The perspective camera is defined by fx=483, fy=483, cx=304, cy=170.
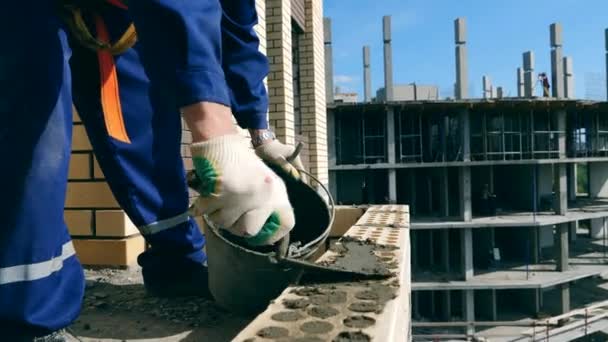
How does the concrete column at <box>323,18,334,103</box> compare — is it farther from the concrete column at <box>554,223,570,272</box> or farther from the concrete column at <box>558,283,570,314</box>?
the concrete column at <box>558,283,570,314</box>

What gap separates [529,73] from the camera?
867 inches

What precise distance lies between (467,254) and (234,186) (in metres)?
17.1

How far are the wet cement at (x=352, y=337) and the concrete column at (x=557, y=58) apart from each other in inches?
867

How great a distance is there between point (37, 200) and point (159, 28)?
0.60 m

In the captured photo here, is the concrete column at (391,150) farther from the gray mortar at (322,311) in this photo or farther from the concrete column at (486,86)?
the gray mortar at (322,311)

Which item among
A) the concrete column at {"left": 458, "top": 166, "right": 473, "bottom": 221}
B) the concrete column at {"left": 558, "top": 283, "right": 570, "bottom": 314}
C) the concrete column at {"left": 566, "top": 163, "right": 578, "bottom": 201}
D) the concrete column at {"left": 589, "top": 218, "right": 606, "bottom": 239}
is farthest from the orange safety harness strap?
the concrete column at {"left": 589, "top": 218, "right": 606, "bottom": 239}

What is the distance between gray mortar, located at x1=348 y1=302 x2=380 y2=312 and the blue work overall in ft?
2.34

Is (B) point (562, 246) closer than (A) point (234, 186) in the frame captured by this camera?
No

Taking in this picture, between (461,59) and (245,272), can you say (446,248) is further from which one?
(245,272)

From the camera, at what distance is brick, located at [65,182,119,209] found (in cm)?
279

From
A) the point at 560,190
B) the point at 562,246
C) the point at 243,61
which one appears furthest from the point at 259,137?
the point at 560,190

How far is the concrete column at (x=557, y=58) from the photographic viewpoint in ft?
66.7

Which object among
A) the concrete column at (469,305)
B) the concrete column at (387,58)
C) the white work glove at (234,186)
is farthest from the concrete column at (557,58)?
the white work glove at (234,186)

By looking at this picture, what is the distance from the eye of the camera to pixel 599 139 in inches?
837
